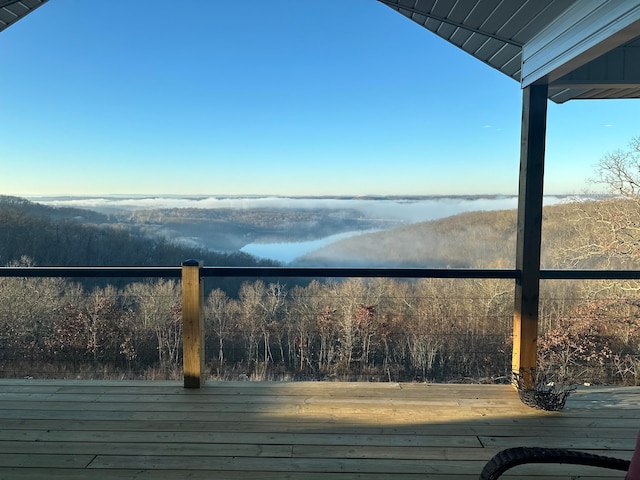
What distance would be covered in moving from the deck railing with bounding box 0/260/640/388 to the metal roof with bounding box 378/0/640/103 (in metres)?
1.31

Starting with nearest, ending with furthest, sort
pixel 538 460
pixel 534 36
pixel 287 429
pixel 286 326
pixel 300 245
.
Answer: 1. pixel 538 460
2. pixel 287 429
3. pixel 534 36
4. pixel 286 326
5. pixel 300 245

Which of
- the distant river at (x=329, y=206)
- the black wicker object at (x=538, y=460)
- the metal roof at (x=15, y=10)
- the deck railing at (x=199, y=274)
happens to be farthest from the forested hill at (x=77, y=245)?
the black wicker object at (x=538, y=460)

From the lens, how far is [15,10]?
9.21ft

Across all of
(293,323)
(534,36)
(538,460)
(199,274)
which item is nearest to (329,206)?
(293,323)

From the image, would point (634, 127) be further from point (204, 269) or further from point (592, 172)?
point (204, 269)

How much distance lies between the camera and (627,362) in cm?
419

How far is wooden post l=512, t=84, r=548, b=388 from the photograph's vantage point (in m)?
2.65

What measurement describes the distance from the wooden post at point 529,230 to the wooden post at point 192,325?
2.26 metres

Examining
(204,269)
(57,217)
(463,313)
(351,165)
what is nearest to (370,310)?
(463,313)

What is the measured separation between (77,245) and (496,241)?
225 inches

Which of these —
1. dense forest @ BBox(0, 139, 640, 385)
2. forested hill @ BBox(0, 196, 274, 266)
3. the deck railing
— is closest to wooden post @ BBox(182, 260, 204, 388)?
the deck railing

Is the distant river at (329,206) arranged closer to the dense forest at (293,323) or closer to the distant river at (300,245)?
the distant river at (300,245)

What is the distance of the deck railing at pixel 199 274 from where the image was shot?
2756 mm

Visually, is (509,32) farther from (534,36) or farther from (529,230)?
(529,230)
